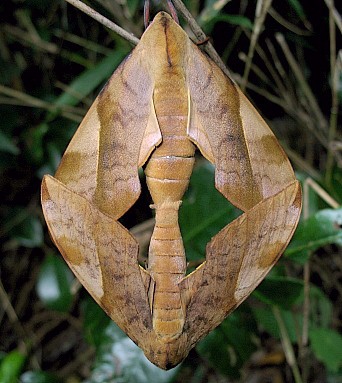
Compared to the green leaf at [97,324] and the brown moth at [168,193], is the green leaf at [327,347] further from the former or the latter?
the brown moth at [168,193]

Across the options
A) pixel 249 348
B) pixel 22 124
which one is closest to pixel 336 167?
pixel 249 348

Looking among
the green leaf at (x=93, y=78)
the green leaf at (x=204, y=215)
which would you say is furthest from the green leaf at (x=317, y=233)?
the green leaf at (x=93, y=78)

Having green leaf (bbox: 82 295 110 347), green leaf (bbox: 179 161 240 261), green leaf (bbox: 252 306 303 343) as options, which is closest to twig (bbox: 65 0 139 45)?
green leaf (bbox: 179 161 240 261)

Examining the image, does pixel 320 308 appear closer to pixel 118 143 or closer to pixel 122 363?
pixel 122 363

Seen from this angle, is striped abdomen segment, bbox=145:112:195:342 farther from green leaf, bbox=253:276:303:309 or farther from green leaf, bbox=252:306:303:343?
green leaf, bbox=252:306:303:343

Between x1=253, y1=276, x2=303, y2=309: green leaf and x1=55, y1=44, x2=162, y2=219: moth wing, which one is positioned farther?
x1=253, y1=276, x2=303, y2=309: green leaf

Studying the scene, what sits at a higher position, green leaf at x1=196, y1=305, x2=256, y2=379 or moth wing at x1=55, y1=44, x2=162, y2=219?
moth wing at x1=55, y1=44, x2=162, y2=219

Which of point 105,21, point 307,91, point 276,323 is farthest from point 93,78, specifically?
point 276,323
